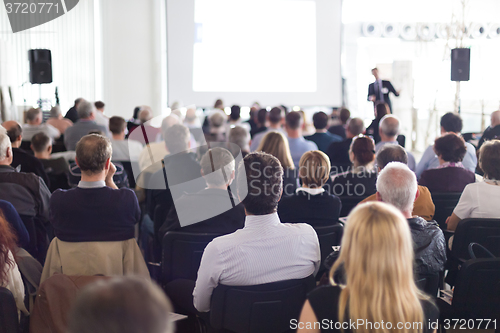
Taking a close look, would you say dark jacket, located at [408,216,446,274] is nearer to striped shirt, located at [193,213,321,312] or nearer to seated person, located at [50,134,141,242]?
striped shirt, located at [193,213,321,312]

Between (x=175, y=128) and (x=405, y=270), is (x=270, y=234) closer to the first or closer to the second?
(x=405, y=270)

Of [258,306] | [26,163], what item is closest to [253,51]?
[26,163]

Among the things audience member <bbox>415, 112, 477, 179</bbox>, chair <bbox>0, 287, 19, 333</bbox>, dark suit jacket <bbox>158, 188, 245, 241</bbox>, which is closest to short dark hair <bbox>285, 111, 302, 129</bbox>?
audience member <bbox>415, 112, 477, 179</bbox>

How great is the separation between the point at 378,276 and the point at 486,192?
70.5 inches

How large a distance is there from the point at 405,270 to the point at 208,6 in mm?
8004

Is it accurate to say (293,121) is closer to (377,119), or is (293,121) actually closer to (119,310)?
(377,119)

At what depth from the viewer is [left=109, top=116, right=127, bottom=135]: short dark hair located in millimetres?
4609

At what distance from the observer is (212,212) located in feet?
7.77

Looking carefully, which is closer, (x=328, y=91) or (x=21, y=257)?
(x=21, y=257)

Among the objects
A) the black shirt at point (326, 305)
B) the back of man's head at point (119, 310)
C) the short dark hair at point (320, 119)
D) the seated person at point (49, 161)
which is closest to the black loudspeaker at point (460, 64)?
the short dark hair at point (320, 119)

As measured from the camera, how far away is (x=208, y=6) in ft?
27.7

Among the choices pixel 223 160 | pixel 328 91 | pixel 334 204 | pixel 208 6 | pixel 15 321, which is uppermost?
pixel 208 6

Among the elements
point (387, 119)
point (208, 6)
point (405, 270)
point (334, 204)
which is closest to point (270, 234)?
point (405, 270)

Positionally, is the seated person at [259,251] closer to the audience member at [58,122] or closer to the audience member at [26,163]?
the audience member at [26,163]
